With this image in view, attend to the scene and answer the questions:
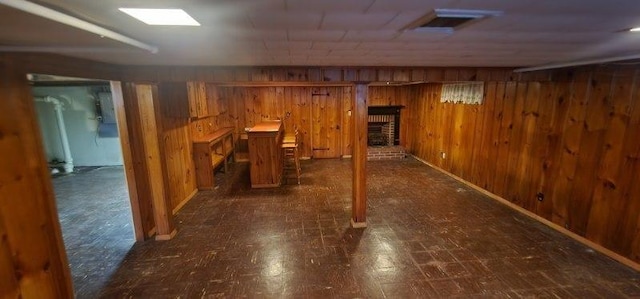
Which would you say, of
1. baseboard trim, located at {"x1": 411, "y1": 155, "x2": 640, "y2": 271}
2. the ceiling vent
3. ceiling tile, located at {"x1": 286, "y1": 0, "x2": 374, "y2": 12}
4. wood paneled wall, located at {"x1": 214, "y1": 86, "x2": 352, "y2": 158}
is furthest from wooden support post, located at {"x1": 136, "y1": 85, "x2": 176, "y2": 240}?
baseboard trim, located at {"x1": 411, "y1": 155, "x2": 640, "y2": 271}

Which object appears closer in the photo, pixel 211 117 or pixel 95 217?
pixel 95 217

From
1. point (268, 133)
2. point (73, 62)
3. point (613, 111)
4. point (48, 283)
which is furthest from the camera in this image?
point (268, 133)

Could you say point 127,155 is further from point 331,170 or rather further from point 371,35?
point 331,170

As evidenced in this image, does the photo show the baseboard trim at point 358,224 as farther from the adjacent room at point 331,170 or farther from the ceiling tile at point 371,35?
the ceiling tile at point 371,35

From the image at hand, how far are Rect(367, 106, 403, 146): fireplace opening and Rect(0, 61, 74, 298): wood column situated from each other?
648 centimetres

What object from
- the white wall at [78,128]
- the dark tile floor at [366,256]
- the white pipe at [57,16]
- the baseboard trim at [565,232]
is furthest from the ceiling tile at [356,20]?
the white wall at [78,128]

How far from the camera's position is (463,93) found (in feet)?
16.7

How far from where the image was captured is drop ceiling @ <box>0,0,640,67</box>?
976 millimetres

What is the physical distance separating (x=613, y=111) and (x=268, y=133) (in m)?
4.38

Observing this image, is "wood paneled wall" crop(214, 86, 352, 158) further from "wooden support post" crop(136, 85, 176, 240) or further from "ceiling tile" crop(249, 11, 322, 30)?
"ceiling tile" crop(249, 11, 322, 30)

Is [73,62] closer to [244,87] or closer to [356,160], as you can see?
[356,160]

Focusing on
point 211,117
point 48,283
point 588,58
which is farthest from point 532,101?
point 211,117

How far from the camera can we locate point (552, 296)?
7.40ft

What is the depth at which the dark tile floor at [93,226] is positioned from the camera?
2619 millimetres
